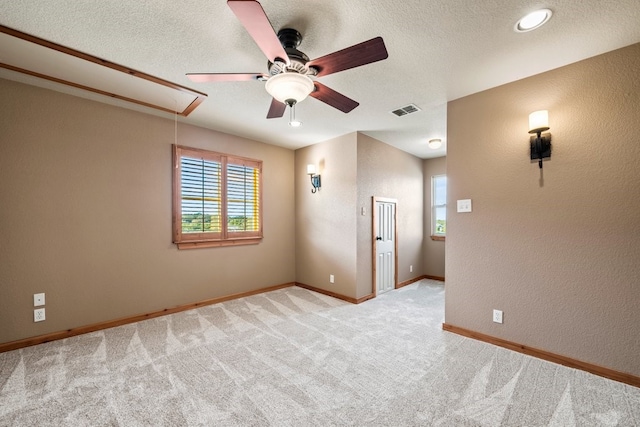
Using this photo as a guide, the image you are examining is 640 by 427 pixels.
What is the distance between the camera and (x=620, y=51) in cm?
213

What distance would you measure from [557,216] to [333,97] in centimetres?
228

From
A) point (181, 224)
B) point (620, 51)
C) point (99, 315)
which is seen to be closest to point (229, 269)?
Result: point (181, 224)

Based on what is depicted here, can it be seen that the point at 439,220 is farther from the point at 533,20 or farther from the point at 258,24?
the point at 258,24

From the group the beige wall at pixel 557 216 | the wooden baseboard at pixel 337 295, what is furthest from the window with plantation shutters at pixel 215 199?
the beige wall at pixel 557 216

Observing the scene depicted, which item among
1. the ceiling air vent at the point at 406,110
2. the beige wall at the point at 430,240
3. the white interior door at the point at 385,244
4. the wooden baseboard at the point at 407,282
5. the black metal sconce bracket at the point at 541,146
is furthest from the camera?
the beige wall at the point at 430,240

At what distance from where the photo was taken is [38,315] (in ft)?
9.07

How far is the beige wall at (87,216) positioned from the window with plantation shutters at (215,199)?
0.14m

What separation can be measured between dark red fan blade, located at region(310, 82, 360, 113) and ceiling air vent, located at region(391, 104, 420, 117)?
122 cm

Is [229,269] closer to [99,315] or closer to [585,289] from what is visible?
[99,315]

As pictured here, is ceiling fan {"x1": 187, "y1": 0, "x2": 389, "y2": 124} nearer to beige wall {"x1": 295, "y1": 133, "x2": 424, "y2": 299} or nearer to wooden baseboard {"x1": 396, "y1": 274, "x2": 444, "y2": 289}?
beige wall {"x1": 295, "y1": 133, "x2": 424, "y2": 299}

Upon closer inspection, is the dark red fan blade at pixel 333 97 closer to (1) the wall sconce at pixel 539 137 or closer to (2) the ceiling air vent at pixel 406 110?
(2) the ceiling air vent at pixel 406 110

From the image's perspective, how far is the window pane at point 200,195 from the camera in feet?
12.4

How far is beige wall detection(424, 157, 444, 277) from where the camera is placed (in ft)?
18.5

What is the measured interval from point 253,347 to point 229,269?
180 cm
